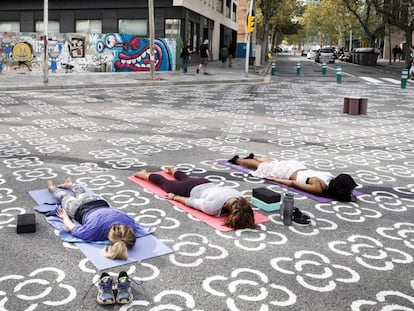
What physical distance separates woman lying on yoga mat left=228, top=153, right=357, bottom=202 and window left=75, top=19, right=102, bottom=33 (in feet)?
84.5

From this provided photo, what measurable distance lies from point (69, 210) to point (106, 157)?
9.61 ft

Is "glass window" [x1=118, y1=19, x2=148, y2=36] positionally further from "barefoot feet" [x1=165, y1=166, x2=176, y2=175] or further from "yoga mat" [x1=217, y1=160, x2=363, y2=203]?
"barefoot feet" [x1=165, y1=166, x2=176, y2=175]

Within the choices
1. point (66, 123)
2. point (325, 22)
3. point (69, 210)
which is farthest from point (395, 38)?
point (69, 210)

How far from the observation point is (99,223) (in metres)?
4.47

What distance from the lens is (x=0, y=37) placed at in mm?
24766

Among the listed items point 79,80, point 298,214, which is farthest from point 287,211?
point 79,80

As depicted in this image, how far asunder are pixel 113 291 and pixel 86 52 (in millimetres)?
24602

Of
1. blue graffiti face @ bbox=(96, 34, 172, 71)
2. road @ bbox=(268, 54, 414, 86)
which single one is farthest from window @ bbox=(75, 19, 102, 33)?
road @ bbox=(268, 54, 414, 86)

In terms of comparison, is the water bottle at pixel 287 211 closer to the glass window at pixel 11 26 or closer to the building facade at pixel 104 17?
the building facade at pixel 104 17

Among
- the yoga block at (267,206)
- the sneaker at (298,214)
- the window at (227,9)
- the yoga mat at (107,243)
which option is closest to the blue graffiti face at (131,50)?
the yoga block at (267,206)

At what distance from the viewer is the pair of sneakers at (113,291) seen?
134 inches

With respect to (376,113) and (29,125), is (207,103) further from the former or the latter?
(29,125)

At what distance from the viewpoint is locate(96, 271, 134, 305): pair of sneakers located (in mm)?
3414

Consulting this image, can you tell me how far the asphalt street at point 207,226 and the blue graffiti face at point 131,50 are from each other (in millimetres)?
12841
